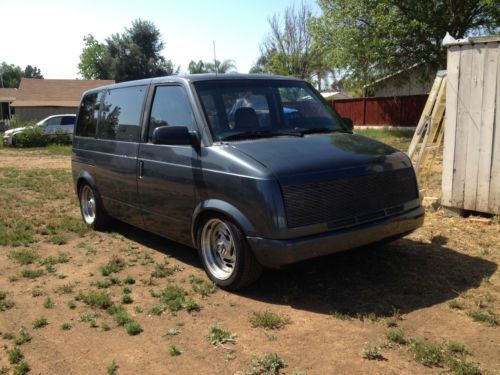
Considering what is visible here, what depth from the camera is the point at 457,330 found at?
12.1 feet

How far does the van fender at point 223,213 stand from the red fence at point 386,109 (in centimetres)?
2415

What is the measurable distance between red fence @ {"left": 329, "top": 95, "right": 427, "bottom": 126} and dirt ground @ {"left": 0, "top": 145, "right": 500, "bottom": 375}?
22360 millimetres

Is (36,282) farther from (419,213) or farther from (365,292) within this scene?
(419,213)

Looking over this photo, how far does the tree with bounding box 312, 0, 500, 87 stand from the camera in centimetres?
1998

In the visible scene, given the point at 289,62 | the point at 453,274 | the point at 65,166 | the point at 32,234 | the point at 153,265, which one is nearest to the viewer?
the point at 453,274

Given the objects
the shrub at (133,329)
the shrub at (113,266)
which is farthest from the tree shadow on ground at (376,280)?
the shrub at (133,329)

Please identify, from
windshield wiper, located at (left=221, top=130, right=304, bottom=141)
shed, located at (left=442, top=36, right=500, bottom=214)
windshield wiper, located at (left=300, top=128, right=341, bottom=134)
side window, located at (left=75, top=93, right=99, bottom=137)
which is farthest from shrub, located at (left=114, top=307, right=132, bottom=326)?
shed, located at (left=442, top=36, right=500, bottom=214)

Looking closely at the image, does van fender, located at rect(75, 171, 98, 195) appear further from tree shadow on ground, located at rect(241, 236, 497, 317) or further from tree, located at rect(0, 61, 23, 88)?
tree, located at rect(0, 61, 23, 88)

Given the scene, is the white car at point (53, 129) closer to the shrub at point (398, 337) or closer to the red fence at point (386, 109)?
the red fence at point (386, 109)

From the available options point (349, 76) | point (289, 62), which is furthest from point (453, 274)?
point (289, 62)

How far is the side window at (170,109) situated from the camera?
5035mm

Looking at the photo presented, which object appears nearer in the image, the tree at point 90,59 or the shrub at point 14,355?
the shrub at point 14,355

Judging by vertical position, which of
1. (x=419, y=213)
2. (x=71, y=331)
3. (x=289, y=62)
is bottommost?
(x=71, y=331)

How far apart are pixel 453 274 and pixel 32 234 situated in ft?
17.8
